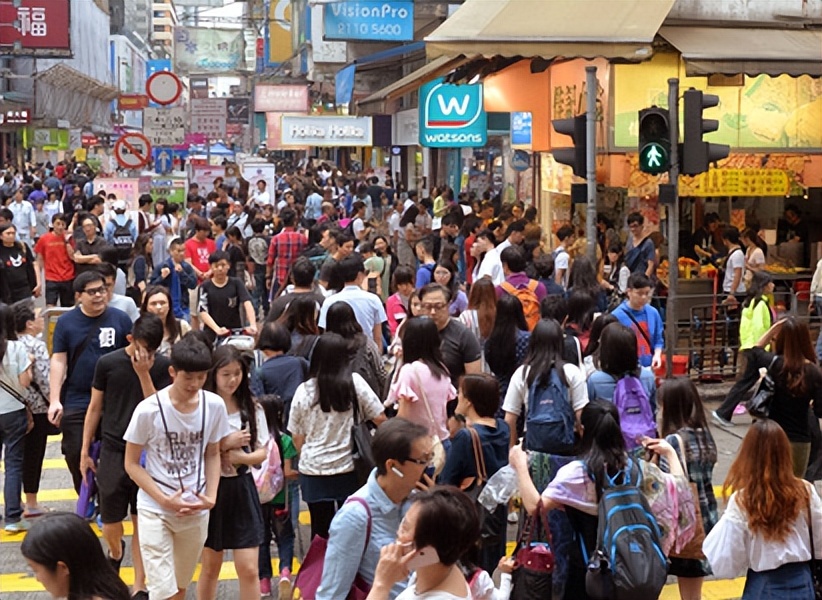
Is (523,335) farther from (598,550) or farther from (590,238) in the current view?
(590,238)

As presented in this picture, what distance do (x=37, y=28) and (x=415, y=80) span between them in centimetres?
2445

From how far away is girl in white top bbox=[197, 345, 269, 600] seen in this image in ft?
23.3

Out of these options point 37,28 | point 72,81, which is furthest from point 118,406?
point 72,81

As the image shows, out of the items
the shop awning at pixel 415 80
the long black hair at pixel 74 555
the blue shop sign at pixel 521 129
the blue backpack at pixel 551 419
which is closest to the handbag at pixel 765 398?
the blue backpack at pixel 551 419

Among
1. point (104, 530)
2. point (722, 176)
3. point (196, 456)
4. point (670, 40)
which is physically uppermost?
point (670, 40)

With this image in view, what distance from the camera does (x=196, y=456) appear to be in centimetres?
669

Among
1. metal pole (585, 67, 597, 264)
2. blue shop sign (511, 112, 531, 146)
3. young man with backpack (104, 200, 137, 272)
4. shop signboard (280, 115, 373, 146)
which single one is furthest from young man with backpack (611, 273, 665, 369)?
shop signboard (280, 115, 373, 146)

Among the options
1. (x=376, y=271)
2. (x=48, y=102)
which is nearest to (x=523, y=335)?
(x=376, y=271)

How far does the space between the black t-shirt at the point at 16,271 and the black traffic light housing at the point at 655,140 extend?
7.13 m

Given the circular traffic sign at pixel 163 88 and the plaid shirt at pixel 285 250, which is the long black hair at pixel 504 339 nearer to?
the plaid shirt at pixel 285 250

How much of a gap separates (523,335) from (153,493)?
3.31m

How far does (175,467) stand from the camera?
6652 mm

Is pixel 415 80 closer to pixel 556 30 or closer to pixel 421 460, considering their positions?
pixel 556 30

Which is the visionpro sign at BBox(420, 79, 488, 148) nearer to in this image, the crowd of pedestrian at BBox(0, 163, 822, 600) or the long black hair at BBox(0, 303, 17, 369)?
the crowd of pedestrian at BBox(0, 163, 822, 600)
